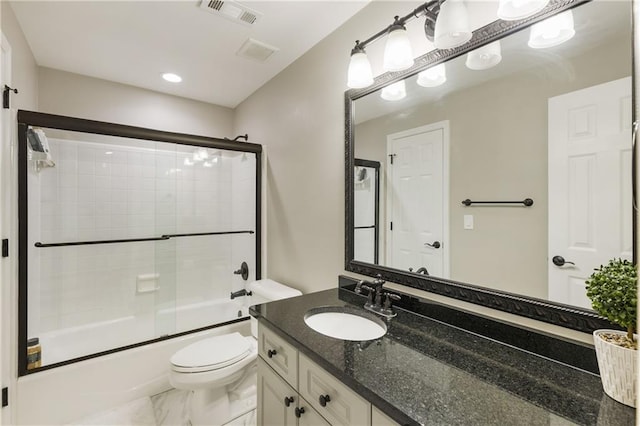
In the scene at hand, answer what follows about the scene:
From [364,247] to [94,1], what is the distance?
2023 mm

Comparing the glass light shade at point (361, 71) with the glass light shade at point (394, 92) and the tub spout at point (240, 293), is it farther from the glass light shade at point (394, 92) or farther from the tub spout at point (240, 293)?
the tub spout at point (240, 293)

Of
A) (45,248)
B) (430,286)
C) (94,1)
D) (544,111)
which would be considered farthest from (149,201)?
(544,111)

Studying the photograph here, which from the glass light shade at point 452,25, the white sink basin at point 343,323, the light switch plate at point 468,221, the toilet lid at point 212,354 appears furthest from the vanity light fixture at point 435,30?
the toilet lid at point 212,354

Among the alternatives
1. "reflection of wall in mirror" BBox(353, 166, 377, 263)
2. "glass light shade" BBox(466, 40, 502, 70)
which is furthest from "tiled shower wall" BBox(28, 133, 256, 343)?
"glass light shade" BBox(466, 40, 502, 70)

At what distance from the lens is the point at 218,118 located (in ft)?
10.6

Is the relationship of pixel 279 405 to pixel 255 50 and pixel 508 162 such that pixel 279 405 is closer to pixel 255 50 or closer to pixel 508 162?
pixel 508 162

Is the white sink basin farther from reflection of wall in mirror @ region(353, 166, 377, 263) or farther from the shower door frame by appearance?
the shower door frame

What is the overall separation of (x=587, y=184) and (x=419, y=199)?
1.92 ft

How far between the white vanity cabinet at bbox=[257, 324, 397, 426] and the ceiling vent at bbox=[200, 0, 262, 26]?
170cm

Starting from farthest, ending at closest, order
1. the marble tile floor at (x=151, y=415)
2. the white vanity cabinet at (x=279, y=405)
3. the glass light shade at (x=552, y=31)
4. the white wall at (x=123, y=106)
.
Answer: the white wall at (x=123, y=106) < the marble tile floor at (x=151, y=415) < the white vanity cabinet at (x=279, y=405) < the glass light shade at (x=552, y=31)

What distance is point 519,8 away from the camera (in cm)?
92

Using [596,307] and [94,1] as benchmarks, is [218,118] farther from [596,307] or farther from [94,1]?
[596,307]

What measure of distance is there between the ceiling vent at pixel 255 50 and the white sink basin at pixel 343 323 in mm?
1754

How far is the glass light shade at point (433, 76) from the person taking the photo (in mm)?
1242
